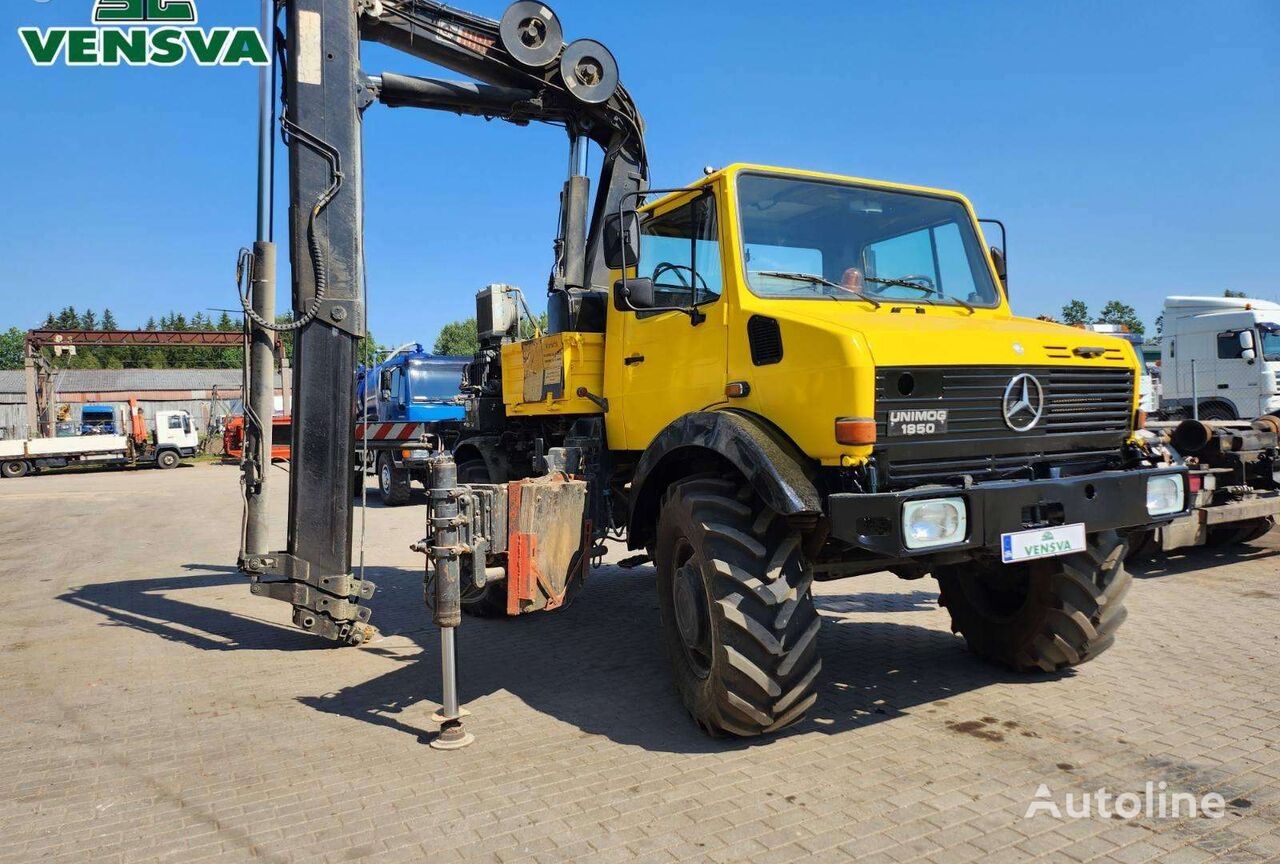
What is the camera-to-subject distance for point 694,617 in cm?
431

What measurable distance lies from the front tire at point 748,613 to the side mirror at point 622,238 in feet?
4.87

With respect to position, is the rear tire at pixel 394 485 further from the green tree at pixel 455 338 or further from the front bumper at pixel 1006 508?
the green tree at pixel 455 338

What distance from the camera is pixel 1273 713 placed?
4.30m

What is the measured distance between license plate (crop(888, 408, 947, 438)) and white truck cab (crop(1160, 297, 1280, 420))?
12338mm

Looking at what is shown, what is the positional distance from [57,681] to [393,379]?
12.4 m

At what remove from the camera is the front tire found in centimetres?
387

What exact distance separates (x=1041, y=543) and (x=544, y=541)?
261 centimetres

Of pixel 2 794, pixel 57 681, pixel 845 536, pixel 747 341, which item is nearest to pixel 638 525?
pixel 747 341

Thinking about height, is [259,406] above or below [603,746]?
above

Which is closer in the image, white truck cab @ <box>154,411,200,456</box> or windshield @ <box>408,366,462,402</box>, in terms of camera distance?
windshield @ <box>408,366,462,402</box>

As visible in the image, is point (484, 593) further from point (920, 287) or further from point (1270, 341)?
point (1270, 341)

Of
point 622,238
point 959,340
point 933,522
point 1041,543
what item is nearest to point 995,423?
point 959,340

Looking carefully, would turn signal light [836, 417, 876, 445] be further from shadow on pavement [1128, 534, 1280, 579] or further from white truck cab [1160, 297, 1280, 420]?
white truck cab [1160, 297, 1280, 420]

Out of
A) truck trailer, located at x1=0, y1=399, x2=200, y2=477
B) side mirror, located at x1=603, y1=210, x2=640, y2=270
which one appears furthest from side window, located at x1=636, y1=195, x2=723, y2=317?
truck trailer, located at x1=0, y1=399, x2=200, y2=477
